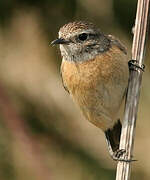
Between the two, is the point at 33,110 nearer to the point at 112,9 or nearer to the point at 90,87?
the point at 112,9

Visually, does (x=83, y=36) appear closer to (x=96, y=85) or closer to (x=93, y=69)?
(x=93, y=69)

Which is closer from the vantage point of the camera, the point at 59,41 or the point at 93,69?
the point at 59,41

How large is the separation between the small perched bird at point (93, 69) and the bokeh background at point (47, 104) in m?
1.50

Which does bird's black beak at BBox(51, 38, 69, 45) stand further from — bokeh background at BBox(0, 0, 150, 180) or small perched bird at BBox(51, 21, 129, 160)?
bokeh background at BBox(0, 0, 150, 180)

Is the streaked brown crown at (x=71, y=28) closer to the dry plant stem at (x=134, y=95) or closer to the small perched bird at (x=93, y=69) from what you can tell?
the small perched bird at (x=93, y=69)

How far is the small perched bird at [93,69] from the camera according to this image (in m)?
5.12

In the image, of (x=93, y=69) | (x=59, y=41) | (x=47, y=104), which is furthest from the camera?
(x=47, y=104)

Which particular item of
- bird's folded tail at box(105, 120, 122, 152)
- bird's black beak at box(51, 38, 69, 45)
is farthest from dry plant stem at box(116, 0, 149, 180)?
bird's folded tail at box(105, 120, 122, 152)

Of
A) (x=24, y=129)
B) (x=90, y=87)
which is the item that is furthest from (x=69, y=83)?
(x=24, y=129)

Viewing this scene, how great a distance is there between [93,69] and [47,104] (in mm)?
2120

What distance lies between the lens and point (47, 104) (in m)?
7.19

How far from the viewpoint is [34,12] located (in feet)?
24.2

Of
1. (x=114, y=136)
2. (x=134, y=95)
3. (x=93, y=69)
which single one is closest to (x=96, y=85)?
(x=93, y=69)

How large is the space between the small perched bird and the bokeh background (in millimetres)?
1504
